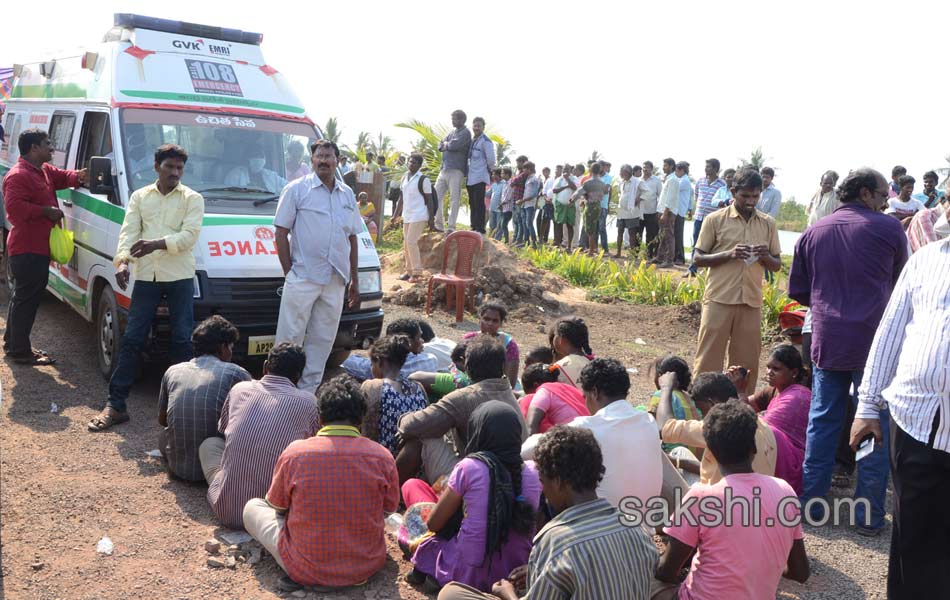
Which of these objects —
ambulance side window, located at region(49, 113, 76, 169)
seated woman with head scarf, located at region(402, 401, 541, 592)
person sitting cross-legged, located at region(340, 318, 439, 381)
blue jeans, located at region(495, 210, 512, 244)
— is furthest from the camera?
blue jeans, located at region(495, 210, 512, 244)

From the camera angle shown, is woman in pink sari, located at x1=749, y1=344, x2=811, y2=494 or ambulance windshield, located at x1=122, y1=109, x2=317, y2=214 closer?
woman in pink sari, located at x1=749, y1=344, x2=811, y2=494

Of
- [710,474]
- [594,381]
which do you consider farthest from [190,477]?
[710,474]

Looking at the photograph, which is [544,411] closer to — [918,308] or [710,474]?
[710,474]

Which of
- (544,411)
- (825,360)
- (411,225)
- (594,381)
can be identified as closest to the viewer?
(594,381)

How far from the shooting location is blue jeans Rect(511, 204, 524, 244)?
18.0 meters

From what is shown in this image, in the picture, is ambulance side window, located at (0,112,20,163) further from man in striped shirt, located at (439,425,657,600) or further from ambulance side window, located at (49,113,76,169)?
man in striped shirt, located at (439,425,657,600)

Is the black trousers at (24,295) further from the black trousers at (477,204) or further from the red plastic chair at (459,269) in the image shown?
the black trousers at (477,204)

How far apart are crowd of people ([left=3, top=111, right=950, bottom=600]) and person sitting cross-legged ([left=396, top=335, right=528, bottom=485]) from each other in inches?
0.5

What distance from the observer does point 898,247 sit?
5141 mm

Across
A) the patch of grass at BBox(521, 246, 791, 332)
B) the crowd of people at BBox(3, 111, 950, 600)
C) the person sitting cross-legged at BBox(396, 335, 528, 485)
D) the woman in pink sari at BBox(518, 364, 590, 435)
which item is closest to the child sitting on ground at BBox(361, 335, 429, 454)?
the crowd of people at BBox(3, 111, 950, 600)

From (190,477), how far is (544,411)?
7.27 ft

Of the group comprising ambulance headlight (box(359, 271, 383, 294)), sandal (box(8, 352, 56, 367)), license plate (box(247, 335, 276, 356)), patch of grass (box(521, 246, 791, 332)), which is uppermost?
ambulance headlight (box(359, 271, 383, 294))

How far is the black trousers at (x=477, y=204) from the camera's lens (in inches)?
533

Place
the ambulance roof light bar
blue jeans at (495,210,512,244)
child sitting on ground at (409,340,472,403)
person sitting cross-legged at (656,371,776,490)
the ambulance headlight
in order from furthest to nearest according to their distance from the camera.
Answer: blue jeans at (495,210,512,244), the ambulance roof light bar, the ambulance headlight, child sitting on ground at (409,340,472,403), person sitting cross-legged at (656,371,776,490)
